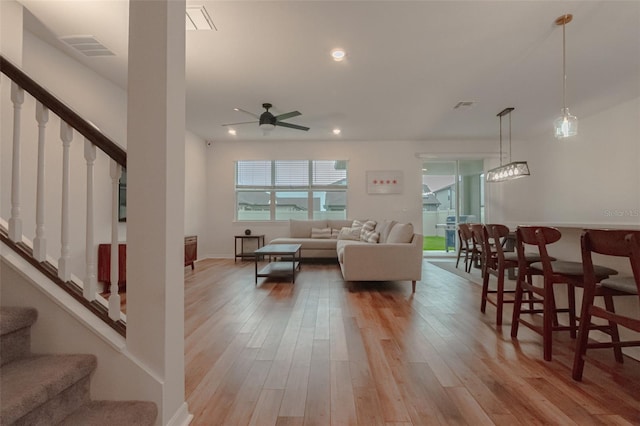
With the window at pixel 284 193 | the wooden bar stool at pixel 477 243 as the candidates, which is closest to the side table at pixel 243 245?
the window at pixel 284 193

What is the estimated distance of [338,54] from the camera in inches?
122

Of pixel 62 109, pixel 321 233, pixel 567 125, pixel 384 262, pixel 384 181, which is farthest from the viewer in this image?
pixel 384 181

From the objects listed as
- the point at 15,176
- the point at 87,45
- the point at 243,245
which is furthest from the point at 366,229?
the point at 15,176

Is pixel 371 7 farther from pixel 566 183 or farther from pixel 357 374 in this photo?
pixel 566 183

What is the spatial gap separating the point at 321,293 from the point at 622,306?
2.65 m

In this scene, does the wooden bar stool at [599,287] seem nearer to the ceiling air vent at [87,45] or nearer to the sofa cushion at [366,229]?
the sofa cushion at [366,229]

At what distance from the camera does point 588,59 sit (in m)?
3.30

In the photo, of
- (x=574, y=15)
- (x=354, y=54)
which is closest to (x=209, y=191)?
(x=354, y=54)

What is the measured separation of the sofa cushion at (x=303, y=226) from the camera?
260 inches

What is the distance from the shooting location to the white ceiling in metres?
2.48

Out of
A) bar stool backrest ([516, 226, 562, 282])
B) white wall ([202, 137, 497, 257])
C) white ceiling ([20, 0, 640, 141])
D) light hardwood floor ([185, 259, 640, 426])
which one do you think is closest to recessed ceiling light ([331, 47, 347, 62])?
white ceiling ([20, 0, 640, 141])

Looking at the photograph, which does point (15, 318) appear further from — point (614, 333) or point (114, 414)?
point (614, 333)

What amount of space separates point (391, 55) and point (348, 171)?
12.5 feet

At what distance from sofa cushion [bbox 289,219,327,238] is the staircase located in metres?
5.45
